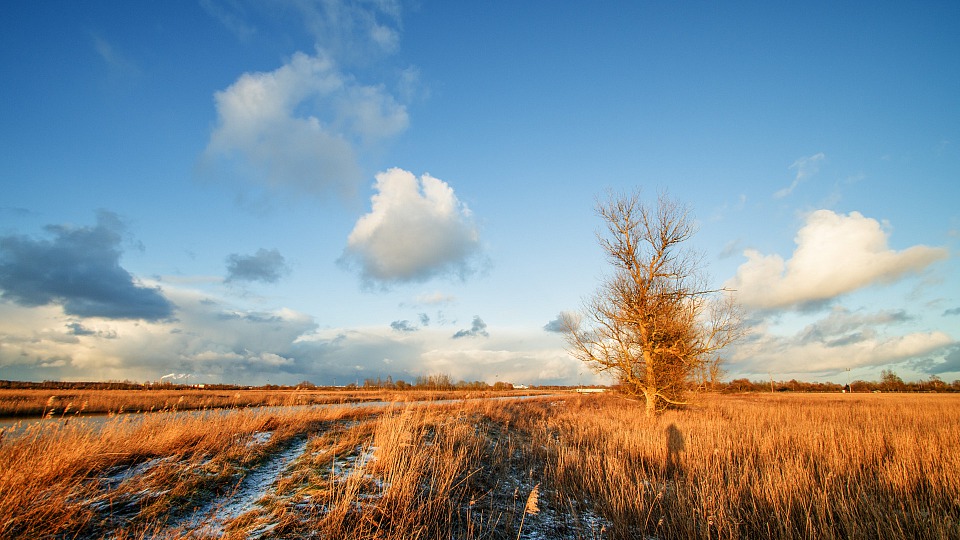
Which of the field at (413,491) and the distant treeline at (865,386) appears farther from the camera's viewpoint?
the distant treeline at (865,386)

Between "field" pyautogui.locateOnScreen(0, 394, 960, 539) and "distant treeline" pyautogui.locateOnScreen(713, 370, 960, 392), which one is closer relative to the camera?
"field" pyautogui.locateOnScreen(0, 394, 960, 539)

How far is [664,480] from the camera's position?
7.58 m

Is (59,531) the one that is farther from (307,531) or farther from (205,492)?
(307,531)

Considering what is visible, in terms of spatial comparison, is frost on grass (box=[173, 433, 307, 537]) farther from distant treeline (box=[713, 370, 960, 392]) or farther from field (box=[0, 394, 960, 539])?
distant treeline (box=[713, 370, 960, 392])

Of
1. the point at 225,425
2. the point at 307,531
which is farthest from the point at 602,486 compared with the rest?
the point at 225,425

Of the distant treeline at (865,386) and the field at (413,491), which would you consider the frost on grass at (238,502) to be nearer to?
the field at (413,491)

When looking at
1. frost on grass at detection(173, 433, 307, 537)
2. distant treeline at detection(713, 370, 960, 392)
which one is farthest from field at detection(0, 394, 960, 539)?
distant treeline at detection(713, 370, 960, 392)

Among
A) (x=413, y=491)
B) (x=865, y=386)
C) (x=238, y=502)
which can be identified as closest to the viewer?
(x=238, y=502)

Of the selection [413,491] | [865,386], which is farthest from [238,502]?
[865,386]

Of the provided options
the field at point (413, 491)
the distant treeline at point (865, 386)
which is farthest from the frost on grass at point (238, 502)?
the distant treeline at point (865, 386)

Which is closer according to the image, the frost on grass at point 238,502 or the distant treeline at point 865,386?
the frost on grass at point 238,502

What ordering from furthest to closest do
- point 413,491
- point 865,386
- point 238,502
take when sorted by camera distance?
point 865,386
point 413,491
point 238,502

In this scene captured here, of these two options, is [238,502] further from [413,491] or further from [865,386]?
[865,386]

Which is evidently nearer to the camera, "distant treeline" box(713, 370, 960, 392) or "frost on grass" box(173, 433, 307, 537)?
"frost on grass" box(173, 433, 307, 537)
